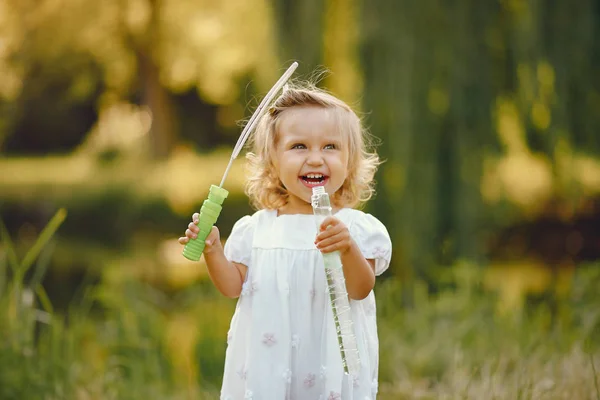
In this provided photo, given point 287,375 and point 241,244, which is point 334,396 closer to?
point 287,375

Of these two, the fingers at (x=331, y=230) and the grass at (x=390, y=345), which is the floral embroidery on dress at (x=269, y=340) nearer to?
the fingers at (x=331, y=230)

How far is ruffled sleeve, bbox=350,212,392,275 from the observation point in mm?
2053

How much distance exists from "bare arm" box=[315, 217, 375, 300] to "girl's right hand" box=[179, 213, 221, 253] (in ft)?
0.86

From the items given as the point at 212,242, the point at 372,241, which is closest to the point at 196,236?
the point at 212,242

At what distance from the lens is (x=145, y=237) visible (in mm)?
10523

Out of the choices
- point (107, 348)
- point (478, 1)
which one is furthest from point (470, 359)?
point (478, 1)

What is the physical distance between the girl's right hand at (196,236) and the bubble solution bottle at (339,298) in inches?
9.9

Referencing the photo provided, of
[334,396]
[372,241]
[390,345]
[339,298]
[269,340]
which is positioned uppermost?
[372,241]

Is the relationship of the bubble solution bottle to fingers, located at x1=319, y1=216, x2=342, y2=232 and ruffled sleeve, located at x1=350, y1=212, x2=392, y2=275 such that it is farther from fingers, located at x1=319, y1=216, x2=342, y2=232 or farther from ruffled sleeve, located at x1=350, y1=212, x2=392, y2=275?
ruffled sleeve, located at x1=350, y1=212, x2=392, y2=275

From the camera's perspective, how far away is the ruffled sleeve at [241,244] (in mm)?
2125

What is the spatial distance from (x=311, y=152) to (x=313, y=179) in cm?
7

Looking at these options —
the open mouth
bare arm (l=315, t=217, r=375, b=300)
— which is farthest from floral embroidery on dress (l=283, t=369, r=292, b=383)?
the open mouth

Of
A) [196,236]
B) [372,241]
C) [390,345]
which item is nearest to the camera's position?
[196,236]

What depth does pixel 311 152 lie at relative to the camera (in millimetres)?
2020
